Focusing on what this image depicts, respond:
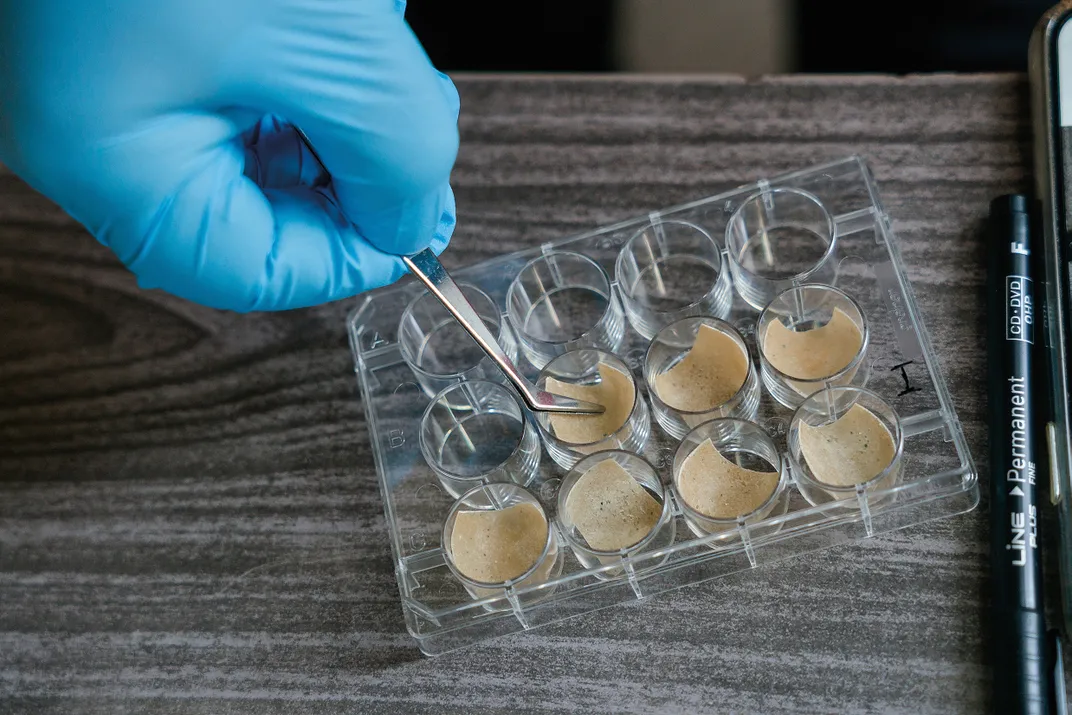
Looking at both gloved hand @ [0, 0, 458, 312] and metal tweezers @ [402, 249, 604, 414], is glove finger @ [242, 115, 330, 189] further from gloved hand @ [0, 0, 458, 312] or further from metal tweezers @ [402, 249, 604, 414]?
metal tweezers @ [402, 249, 604, 414]

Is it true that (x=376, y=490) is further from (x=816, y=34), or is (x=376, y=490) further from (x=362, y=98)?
(x=816, y=34)

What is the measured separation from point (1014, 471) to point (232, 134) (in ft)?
2.14

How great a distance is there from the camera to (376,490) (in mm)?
849

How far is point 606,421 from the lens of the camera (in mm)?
809

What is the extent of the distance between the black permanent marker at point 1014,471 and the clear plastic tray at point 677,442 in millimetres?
32

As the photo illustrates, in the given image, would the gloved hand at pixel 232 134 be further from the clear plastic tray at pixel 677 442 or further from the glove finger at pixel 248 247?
the clear plastic tray at pixel 677 442

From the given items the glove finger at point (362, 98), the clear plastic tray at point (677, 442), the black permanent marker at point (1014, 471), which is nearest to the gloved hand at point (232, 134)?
the glove finger at point (362, 98)

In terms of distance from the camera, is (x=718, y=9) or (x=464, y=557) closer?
(x=464, y=557)

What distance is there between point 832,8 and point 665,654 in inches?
34.2

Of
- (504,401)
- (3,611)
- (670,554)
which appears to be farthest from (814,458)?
(3,611)

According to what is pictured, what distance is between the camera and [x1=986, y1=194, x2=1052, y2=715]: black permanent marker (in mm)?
691

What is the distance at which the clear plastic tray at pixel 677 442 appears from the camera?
752 millimetres

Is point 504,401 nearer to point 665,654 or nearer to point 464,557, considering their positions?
point 464,557

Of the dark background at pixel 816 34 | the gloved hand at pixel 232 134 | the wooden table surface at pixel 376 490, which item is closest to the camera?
the gloved hand at pixel 232 134
